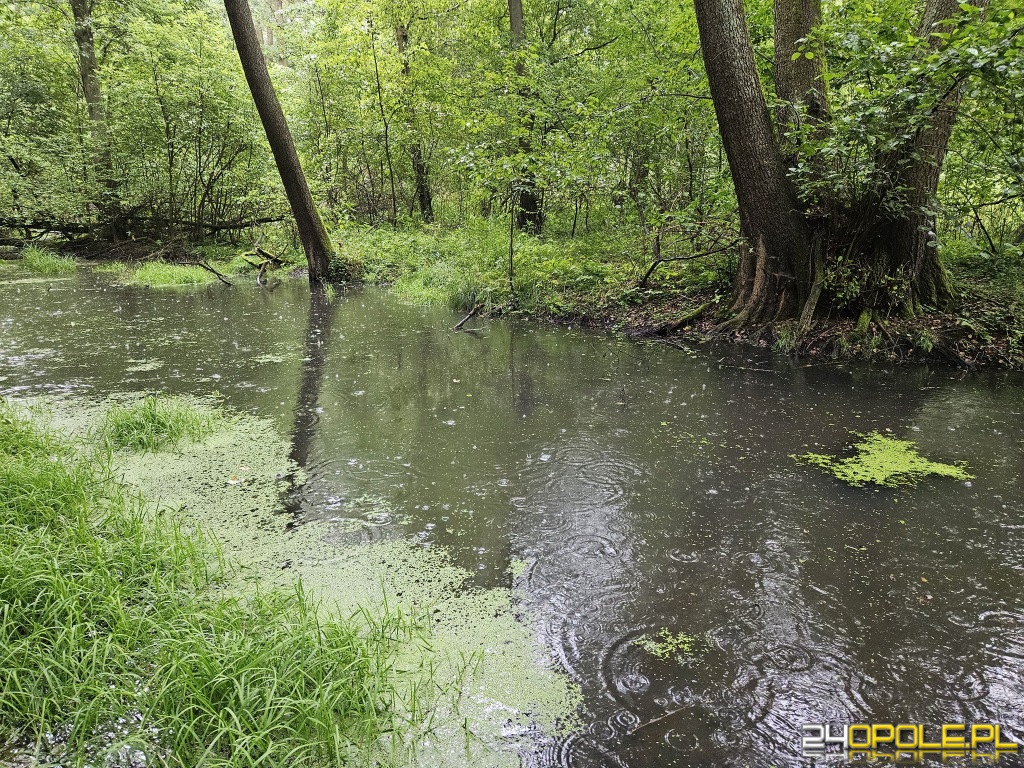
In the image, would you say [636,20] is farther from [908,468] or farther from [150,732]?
[150,732]

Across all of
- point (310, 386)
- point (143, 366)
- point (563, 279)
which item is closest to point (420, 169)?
point (563, 279)

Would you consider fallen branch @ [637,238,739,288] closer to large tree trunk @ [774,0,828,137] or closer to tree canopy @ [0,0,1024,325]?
tree canopy @ [0,0,1024,325]

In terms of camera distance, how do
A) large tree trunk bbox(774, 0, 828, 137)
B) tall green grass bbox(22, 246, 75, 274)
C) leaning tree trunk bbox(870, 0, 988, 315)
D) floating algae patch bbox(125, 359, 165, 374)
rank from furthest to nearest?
tall green grass bbox(22, 246, 75, 274)
large tree trunk bbox(774, 0, 828, 137)
floating algae patch bbox(125, 359, 165, 374)
leaning tree trunk bbox(870, 0, 988, 315)

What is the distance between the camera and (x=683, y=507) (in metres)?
3.34

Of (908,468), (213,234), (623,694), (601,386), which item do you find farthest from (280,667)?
(213,234)

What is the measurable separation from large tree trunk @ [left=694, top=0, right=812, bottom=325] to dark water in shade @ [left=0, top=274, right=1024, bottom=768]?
0.97 meters

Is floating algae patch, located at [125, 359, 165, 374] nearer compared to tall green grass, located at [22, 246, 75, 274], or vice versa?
floating algae patch, located at [125, 359, 165, 374]

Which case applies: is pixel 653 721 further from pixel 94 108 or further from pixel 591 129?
pixel 94 108

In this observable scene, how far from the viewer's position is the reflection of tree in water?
4.07 meters

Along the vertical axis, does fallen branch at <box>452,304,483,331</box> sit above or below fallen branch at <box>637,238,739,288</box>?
below

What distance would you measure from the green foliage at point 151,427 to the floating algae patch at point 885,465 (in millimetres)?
4178

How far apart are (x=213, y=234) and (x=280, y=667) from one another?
59.4 feet

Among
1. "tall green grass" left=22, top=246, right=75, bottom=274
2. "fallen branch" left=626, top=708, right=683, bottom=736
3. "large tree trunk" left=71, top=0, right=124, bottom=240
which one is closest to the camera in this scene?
"fallen branch" left=626, top=708, right=683, bottom=736

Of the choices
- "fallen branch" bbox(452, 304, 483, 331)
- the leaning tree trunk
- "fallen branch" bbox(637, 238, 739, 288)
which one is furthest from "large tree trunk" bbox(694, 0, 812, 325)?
"fallen branch" bbox(452, 304, 483, 331)
